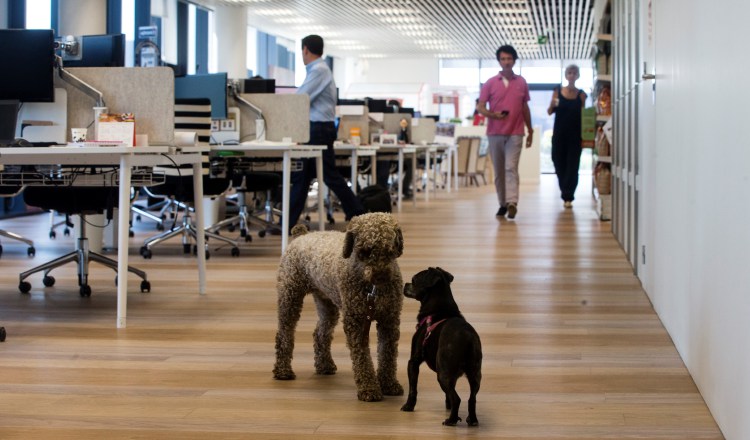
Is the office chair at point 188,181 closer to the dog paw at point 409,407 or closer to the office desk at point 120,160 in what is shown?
the office desk at point 120,160

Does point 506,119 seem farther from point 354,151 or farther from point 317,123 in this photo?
point 317,123

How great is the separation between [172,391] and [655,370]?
4.98ft

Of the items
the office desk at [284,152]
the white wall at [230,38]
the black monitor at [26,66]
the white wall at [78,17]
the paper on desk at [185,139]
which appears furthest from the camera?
the white wall at [230,38]

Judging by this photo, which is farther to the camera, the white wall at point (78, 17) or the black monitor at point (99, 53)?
the white wall at point (78, 17)

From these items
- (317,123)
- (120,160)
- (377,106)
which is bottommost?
(120,160)

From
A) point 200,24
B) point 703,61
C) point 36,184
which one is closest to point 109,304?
point 36,184

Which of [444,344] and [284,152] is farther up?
[284,152]

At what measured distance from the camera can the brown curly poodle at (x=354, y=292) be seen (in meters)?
2.71

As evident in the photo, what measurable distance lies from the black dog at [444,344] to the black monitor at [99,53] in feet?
10.6

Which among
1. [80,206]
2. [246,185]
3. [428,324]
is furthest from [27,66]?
[246,185]

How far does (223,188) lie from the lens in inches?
273

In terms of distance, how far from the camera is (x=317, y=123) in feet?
25.3

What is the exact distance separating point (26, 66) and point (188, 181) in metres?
2.05

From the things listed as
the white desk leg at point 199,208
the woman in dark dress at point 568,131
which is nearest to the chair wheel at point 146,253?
the white desk leg at point 199,208
